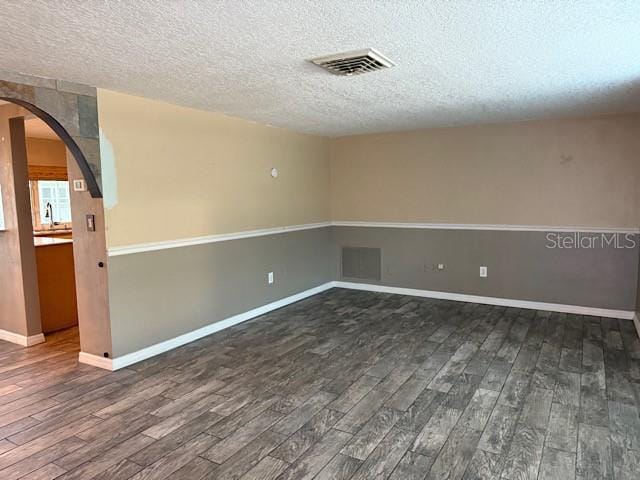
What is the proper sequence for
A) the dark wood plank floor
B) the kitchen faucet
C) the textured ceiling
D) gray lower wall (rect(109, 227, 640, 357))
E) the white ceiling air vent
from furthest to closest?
the kitchen faucet → gray lower wall (rect(109, 227, 640, 357)) → the white ceiling air vent → the dark wood plank floor → the textured ceiling

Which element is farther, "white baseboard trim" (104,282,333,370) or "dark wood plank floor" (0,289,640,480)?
"white baseboard trim" (104,282,333,370)

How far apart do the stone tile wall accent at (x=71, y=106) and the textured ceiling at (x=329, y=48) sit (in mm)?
121

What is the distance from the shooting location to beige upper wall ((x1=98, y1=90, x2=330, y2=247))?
340cm

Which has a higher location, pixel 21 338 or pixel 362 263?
pixel 362 263

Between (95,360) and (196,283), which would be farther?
(196,283)

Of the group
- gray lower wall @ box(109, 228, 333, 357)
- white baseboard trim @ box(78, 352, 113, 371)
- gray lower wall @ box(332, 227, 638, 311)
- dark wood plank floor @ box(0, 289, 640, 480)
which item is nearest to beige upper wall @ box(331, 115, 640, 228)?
gray lower wall @ box(332, 227, 638, 311)

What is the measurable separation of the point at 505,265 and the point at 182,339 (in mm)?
3683

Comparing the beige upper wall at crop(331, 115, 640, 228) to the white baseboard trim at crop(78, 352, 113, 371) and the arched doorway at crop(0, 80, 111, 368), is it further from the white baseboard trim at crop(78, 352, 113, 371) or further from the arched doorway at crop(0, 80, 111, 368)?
the white baseboard trim at crop(78, 352, 113, 371)

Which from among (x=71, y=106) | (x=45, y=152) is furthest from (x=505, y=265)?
(x=45, y=152)

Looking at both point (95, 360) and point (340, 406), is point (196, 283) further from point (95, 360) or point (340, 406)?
point (340, 406)

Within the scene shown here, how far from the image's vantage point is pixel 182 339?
4.01m

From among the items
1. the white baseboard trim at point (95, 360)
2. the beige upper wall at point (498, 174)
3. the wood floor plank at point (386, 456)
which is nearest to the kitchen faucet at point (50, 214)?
the white baseboard trim at point (95, 360)

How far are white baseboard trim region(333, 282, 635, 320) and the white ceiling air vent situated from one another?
3536 millimetres

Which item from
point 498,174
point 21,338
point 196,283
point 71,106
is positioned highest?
point 71,106
